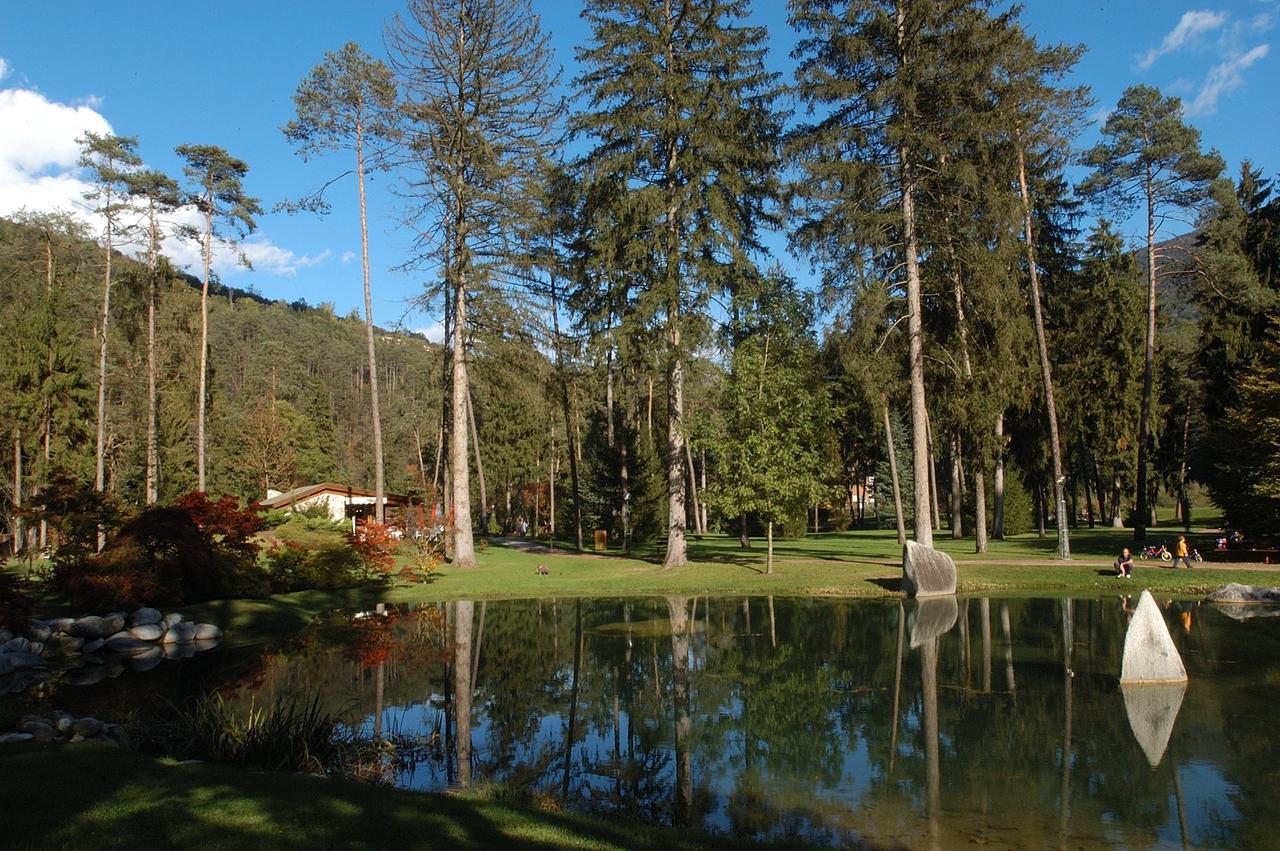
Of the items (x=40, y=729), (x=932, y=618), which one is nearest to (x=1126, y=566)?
(x=932, y=618)

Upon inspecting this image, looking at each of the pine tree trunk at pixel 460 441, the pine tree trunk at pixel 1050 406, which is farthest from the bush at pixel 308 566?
the pine tree trunk at pixel 1050 406

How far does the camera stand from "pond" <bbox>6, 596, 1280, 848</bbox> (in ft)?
23.8

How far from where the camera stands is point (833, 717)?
33.8 ft

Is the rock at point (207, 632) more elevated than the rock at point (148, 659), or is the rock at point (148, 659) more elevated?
the rock at point (207, 632)

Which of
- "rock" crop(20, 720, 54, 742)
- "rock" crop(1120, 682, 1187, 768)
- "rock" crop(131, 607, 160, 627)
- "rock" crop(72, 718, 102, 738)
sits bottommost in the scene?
"rock" crop(1120, 682, 1187, 768)

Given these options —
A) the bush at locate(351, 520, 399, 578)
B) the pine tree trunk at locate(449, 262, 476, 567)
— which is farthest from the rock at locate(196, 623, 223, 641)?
the pine tree trunk at locate(449, 262, 476, 567)

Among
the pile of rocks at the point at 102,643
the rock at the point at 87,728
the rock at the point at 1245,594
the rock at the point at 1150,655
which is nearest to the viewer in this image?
the rock at the point at 87,728

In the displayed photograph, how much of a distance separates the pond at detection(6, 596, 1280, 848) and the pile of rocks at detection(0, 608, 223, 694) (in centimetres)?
132

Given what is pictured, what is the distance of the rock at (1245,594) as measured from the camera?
1916 centimetres

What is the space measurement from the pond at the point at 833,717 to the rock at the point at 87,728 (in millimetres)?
2616

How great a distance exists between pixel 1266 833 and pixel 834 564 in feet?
65.0

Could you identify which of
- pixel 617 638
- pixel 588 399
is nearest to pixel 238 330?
pixel 588 399

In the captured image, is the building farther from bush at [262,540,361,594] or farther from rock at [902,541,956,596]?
rock at [902,541,956,596]

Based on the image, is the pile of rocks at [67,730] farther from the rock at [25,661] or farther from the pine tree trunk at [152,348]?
the pine tree trunk at [152,348]
